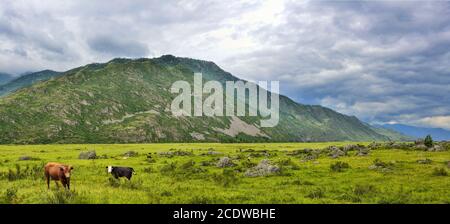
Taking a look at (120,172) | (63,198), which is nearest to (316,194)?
(63,198)

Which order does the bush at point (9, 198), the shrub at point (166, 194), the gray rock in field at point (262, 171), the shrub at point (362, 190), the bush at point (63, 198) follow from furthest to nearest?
the gray rock in field at point (262, 171) < the shrub at point (362, 190) < the shrub at point (166, 194) < the bush at point (9, 198) < the bush at point (63, 198)

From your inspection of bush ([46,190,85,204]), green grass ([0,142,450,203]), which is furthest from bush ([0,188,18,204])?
bush ([46,190,85,204])

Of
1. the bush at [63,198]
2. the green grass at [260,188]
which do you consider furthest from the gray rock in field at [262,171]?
the bush at [63,198]

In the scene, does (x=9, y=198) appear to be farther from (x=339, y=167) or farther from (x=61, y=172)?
(x=339, y=167)

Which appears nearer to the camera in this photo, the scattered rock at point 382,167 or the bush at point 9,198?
the bush at point 9,198

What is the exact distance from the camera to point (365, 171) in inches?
1797

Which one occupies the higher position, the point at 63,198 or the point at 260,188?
the point at 63,198

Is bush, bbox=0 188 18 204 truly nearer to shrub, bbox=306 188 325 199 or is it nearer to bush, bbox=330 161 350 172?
shrub, bbox=306 188 325 199

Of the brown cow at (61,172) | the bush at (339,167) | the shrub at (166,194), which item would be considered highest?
the brown cow at (61,172)

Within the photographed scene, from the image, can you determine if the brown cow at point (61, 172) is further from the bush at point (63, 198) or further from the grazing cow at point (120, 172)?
the grazing cow at point (120, 172)

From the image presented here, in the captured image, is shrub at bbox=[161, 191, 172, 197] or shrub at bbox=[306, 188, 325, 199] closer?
shrub at bbox=[161, 191, 172, 197]

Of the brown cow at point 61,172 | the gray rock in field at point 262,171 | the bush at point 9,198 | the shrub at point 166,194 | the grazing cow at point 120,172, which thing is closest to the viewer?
the bush at point 9,198

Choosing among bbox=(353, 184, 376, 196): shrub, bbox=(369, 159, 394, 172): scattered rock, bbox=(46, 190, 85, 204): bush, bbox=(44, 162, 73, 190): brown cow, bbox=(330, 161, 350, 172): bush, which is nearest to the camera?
bbox=(46, 190, 85, 204): bush
